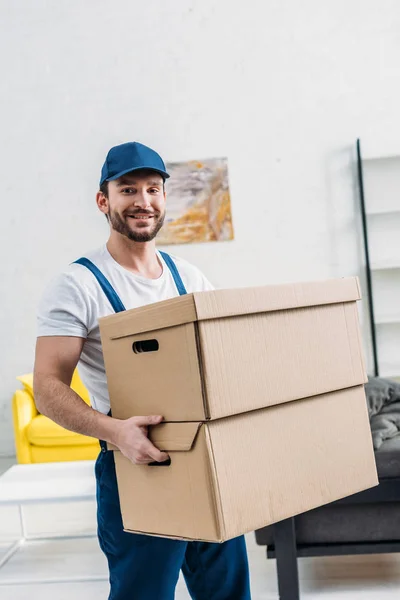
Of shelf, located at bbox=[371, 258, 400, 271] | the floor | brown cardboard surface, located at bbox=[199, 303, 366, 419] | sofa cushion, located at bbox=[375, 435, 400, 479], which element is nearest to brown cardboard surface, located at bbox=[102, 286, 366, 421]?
brown cardboard surface, located at bbox=[199, 303, 366, 419]

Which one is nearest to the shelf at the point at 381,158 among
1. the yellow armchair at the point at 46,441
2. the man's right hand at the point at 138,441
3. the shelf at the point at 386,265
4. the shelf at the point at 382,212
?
the shelf at the point at 382,212

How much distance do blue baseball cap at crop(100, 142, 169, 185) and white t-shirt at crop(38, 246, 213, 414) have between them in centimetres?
19

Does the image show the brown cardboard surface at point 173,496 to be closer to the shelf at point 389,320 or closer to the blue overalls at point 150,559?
the blue overalls at point 150,559

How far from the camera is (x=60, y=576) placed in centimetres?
297

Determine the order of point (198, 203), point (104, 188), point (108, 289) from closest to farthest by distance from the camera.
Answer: point (108, 289) < point (104, 188) < point (198, 203)

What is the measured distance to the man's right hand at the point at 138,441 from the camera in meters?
1.23

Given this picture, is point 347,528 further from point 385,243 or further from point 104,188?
point 385,243

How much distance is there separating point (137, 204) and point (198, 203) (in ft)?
12.0

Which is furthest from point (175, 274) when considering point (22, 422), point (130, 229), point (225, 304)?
point (22, 422)

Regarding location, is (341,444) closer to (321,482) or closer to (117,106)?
(321,482)

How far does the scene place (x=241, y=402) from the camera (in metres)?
1.17

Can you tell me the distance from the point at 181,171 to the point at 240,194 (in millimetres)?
448

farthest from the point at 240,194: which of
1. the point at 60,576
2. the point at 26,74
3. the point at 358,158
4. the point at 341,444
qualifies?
the point at 341,444

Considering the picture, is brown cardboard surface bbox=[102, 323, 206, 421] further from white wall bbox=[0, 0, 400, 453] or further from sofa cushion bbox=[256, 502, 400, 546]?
white wall bbox=[0, 0, 400, 453]
